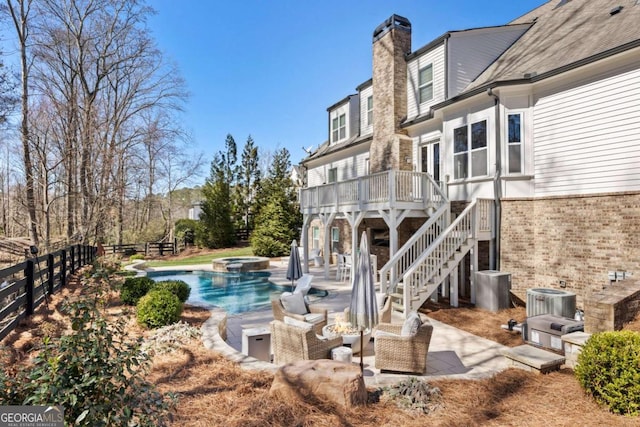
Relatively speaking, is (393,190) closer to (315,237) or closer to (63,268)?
(63,268)

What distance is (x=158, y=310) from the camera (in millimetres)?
7254

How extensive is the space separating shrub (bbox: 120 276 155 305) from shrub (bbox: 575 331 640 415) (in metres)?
8.81

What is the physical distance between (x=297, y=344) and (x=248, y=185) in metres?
32.8

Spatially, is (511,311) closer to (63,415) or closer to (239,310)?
(239,310)

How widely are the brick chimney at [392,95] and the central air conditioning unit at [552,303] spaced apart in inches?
275

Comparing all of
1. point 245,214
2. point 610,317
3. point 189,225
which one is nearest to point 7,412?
point 610,317

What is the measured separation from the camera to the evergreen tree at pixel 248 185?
3578 cm

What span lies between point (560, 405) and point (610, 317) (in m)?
2.76

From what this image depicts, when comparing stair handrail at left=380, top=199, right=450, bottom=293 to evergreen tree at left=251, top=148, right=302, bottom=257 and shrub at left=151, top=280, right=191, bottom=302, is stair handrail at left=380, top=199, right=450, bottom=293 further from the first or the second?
evergreen tree at left=251, top=148, right=302, bottom=257

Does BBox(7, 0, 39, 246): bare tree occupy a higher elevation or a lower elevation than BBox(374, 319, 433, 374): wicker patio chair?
higher

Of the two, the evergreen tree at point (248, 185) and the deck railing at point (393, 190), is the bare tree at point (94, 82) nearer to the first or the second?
the evergreen tree at point (248, 185)

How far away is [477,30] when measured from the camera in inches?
511

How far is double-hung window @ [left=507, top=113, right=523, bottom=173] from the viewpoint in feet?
33.8

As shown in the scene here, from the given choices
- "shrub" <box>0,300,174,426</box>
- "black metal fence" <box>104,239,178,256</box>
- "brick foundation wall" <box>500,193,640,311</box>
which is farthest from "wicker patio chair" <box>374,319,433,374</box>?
"black metal fence" <box>104,239,178,256</box>
